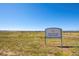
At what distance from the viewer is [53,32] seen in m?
2.03

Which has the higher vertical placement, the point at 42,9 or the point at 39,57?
the point at 42,9

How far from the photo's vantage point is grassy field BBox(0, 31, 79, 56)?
203 cm

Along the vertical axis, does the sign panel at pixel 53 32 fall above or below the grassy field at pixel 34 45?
above

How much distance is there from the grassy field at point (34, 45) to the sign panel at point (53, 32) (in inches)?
1.0

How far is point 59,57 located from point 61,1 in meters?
0.44

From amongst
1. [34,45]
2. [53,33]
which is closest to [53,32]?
[53,33]

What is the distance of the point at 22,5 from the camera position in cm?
204

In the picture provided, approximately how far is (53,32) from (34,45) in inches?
7.2

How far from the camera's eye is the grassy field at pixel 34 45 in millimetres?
2031

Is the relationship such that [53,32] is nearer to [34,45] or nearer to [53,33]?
[53,33]

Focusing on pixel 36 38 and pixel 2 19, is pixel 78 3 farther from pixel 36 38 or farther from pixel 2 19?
pixel 2 19

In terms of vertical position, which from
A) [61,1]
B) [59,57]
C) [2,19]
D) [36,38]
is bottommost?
[59,57]

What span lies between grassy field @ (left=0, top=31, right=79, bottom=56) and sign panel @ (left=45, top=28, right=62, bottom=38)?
0.08 feet

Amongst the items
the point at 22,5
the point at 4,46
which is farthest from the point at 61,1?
the point at 4,46
